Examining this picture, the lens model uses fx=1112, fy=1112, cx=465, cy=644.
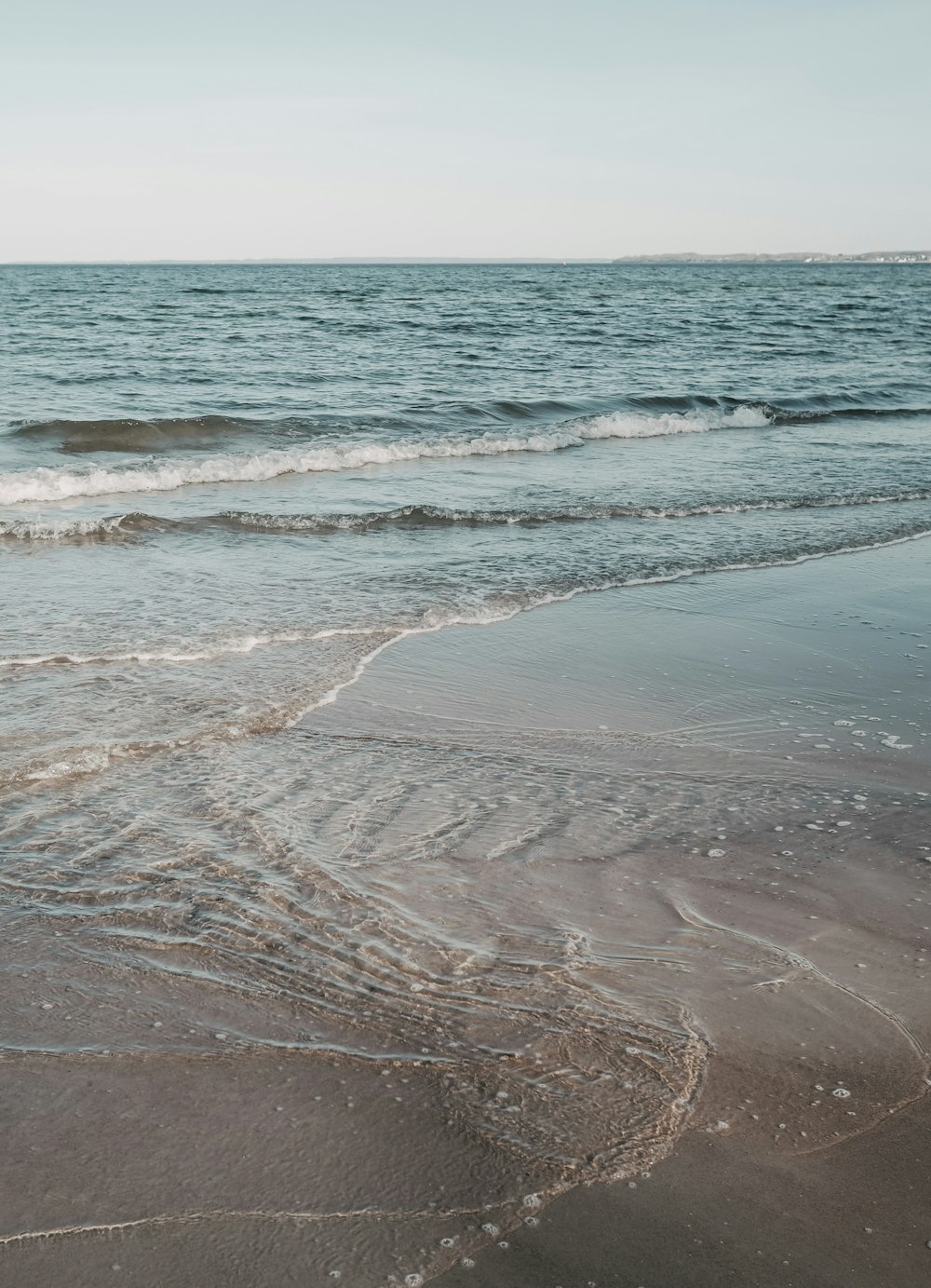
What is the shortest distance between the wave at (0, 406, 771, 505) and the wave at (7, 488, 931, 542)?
132 centimetres

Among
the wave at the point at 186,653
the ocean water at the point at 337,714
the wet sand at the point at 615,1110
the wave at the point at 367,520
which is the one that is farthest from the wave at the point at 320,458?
the wet sand at the point at 615,1110

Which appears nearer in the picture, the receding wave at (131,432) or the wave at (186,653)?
the wave at (186,653)

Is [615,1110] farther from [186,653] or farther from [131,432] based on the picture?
[131,432]

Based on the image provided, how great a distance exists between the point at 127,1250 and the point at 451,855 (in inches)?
68.9

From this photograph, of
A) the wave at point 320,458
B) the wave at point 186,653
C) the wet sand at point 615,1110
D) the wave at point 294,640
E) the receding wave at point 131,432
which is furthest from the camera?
the receding wave at point 131,432

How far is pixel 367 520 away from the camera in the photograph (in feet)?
30.7

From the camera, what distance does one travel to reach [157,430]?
13703 millimetres

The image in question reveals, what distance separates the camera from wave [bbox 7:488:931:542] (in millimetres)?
8539

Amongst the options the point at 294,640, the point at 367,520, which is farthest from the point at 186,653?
the point at 367,520

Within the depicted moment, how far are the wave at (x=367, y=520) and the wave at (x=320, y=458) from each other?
1.32 metres

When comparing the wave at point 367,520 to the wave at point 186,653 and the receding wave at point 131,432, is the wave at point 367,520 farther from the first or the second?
the receding wave at point 131,432

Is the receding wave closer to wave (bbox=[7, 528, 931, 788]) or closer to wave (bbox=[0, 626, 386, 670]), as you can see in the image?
wave (bbox=[7, 528, 931, 788])

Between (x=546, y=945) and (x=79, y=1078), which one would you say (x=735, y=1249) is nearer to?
(x=546, y=945)

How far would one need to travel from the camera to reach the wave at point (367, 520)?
8539 mm
